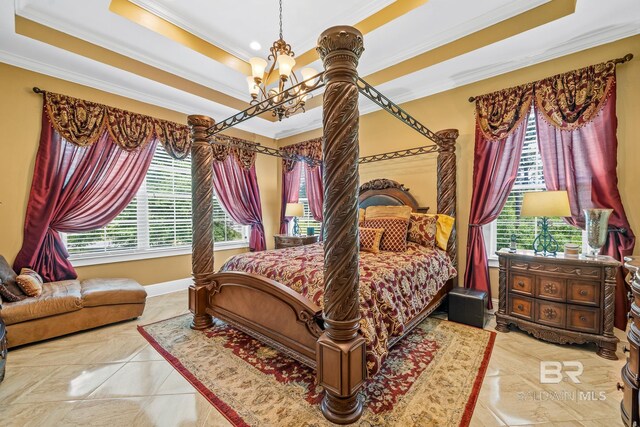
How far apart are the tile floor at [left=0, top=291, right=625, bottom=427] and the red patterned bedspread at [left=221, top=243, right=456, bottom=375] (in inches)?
26.9

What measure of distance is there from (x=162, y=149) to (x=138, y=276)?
1976 mm

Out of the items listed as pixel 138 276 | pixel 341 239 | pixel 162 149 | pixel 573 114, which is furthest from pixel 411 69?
pixel 138 276

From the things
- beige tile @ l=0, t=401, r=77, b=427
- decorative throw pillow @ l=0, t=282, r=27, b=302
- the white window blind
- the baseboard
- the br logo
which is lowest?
the br logo

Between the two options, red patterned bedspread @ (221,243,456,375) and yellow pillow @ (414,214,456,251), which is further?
yellow pillow @ (414,214,456,251)

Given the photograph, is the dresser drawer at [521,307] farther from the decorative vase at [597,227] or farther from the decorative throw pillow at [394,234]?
the decorative throw pillow at [394,234]

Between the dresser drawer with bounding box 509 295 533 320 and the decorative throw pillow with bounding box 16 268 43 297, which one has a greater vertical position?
the decorative throw pillow with bounding box 16 268 43 297

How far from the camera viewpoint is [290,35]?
10.5 ft

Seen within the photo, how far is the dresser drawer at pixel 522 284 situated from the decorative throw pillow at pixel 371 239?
4.55 feet

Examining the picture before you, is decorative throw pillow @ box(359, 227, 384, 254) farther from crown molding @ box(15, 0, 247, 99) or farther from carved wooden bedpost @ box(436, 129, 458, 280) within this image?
crown molding @ box(15, 0, 247, 99)

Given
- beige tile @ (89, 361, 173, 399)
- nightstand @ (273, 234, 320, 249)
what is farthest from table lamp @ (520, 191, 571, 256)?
beige tile @ (89, 361, 173, 399)

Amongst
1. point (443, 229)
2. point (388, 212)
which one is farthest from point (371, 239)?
point (443, 229)

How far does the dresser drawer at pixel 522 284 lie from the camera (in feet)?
8.45

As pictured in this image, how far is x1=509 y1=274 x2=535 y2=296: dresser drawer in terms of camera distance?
2574 millimetres

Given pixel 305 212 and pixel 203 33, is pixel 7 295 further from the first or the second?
pixel 305 212
